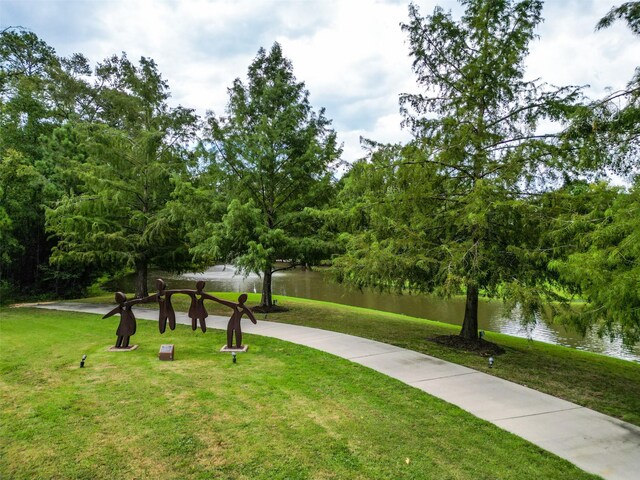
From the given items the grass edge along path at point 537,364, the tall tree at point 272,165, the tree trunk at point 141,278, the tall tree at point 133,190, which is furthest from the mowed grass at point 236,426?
the tree trunk at point 141,278

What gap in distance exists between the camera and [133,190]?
13.8 metres

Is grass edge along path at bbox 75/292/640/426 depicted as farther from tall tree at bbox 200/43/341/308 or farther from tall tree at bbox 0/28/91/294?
tall tree at bbox 0/28/91/294

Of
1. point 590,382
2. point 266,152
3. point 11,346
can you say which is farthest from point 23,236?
point 590,382

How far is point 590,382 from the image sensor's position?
263 inches

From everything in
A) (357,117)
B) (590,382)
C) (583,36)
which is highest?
(357,117)

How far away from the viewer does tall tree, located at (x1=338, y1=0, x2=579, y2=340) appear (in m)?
7.07

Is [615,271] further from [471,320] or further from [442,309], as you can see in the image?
[442,309]

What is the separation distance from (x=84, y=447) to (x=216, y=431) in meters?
1.32

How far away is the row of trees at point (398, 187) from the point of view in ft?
16.4

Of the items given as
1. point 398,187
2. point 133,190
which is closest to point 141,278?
point 133,190

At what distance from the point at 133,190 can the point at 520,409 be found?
13.6m

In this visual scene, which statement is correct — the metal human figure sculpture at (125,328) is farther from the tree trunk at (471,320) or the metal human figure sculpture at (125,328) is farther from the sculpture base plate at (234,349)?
the tree trunk at (471,320)

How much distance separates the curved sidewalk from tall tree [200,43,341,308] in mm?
3997

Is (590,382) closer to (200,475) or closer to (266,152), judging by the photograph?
(200,475)
